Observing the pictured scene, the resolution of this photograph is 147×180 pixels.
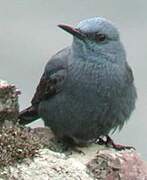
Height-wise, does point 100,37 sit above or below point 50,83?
above

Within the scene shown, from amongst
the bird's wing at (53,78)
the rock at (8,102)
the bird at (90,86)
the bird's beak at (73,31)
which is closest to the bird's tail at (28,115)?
the bird at (90,86)

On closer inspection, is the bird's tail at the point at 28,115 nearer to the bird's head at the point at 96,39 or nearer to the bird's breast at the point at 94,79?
the bird's breast at the point at 94,79

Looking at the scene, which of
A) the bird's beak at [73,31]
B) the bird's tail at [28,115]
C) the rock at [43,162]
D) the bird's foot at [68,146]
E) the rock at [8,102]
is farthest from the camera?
the bird's tail at [28,115]

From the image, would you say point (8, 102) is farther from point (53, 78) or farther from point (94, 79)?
point (53, 78)

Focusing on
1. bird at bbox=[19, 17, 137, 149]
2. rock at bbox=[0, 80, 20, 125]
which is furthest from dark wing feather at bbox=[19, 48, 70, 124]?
rock at bbox=[0, 80, 20, 125]

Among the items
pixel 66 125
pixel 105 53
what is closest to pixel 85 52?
pixel 105 53

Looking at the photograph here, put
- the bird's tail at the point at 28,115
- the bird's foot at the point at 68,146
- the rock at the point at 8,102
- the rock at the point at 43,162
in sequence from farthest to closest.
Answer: the bird's tail at the point at 28,115, the bird's foot at the point at 68,146, the rock at the point at 8,102, the rock at the point at 43,162

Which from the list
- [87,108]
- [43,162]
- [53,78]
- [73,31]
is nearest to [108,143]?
[87,108]

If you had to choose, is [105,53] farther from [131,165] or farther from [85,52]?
[131,165]
